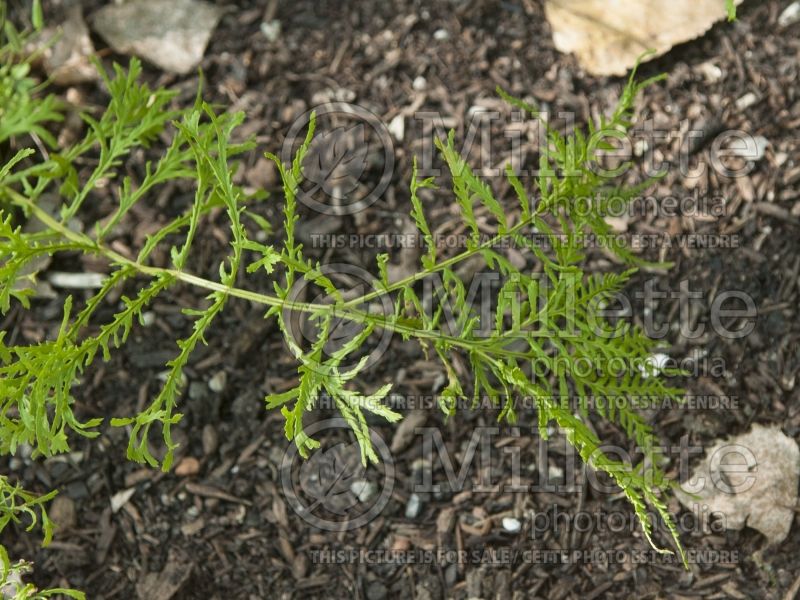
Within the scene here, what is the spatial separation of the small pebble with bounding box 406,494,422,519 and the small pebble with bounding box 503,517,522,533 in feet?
0.83

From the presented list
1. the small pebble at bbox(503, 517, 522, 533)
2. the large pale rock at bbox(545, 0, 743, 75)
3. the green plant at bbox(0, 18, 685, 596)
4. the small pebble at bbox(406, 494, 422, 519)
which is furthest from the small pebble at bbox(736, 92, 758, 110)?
the small pebble at bbox(406, 494, 422, 519)

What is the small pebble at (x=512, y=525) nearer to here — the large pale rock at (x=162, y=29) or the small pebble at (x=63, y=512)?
the small pebble at (x=63, y=512)

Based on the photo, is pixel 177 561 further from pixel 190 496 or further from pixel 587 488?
pixel 587 488

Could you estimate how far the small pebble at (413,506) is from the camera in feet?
8.55

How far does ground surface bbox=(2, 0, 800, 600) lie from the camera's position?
2529mm

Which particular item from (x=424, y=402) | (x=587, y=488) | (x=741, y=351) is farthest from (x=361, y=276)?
(x=741, y=351)

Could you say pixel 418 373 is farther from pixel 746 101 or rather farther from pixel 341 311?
pixel 746 101

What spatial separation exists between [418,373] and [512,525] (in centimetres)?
54

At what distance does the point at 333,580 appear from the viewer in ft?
8.34

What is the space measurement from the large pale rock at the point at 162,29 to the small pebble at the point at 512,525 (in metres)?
1.95

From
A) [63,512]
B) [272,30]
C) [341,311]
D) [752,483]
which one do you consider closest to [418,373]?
[341,311]

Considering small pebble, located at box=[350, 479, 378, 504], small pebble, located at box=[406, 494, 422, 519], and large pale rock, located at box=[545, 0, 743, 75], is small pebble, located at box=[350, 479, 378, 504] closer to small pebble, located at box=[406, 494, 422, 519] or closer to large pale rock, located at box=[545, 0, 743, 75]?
small pebble, located at box=[406, 494, 422, 519]

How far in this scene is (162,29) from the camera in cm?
326

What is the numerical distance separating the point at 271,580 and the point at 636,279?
1430 millimetres
